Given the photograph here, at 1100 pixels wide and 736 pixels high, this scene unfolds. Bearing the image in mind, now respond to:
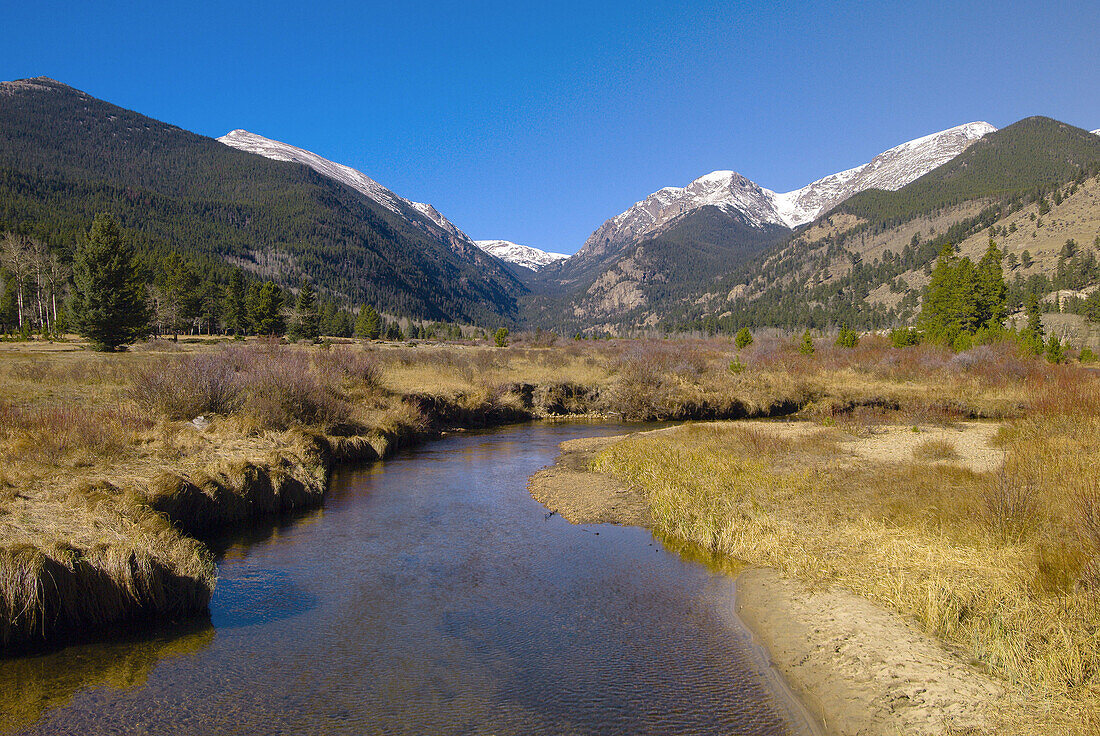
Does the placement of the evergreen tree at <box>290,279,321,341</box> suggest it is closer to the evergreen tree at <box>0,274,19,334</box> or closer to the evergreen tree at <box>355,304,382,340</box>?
the evergreen tree at <box>355,304,382,340</box>

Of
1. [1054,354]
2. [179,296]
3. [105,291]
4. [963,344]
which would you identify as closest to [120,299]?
[105,291]

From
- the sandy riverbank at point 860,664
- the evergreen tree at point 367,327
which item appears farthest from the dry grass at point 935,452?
the evergreen tree at point 367,327

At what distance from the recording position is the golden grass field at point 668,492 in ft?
25.6

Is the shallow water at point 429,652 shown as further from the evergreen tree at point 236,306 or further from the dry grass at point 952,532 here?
the evergreen tree at point 236,306

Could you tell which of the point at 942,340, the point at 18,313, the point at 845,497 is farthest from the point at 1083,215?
the point at 18,313

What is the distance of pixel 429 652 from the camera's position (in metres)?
8.20

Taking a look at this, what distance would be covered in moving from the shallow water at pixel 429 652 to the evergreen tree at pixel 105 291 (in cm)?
4565

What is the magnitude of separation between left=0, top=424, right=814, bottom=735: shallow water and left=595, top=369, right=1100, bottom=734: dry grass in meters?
2.12

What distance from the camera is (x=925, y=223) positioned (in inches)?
7328

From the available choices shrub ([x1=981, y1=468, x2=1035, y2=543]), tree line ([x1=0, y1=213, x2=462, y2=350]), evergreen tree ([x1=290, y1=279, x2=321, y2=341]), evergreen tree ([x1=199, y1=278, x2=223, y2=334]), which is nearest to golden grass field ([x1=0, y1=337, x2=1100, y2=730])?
shrub ([x1=981, y1=468, x2=1035, y2=543])

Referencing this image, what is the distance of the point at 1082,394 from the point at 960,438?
173 inches

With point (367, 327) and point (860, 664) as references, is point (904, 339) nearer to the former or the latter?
point (860, 664)

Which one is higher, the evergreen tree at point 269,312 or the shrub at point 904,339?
the evergreen tree at point 269,312

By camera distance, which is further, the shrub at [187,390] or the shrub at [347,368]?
the shrub at [347,368]
